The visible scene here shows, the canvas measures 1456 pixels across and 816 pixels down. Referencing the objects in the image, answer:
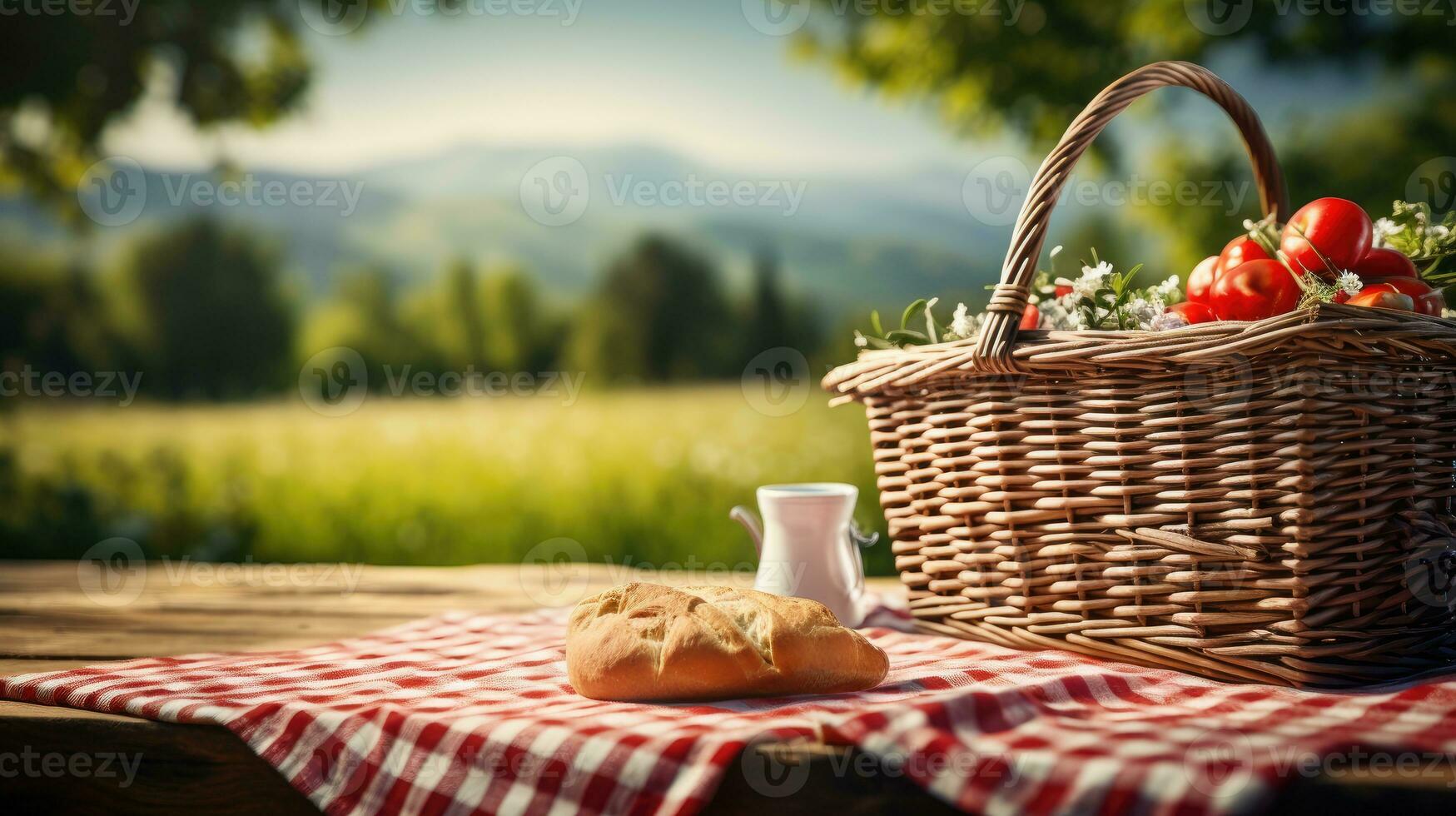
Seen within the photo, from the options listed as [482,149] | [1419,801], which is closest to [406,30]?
[482,149]

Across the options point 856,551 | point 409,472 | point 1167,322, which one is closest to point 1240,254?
point 1167,322

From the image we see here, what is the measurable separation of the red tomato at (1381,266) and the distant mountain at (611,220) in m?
2.88

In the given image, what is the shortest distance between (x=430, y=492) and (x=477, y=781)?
3.32m

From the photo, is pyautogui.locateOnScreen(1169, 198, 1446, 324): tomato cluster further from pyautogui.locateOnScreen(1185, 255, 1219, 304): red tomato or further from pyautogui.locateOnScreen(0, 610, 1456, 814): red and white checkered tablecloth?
pyautogui.locateOnScreen(0, 610, 1456, 814): red and white checkered tablecloth

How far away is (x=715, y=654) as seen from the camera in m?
0.94

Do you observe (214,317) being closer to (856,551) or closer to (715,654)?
(856,551)

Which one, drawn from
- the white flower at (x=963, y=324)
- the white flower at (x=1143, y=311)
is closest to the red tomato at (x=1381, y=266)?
the white flower at (x=1143, y=311)

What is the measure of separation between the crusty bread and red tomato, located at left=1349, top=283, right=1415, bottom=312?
61 cm

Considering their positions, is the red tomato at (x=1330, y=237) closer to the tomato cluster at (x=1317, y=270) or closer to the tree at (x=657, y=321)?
the tomato cluster at (x=1317, y=270)

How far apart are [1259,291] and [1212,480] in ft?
0.76

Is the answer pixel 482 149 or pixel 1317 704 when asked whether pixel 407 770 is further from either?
pixel 482 149

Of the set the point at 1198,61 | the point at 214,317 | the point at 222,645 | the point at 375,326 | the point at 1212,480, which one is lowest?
the point at 222,645

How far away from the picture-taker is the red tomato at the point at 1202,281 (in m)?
1.21

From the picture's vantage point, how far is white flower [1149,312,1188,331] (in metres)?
1.09
